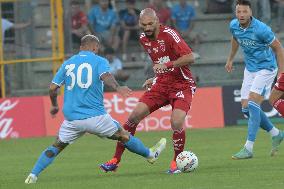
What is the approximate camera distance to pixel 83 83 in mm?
11141

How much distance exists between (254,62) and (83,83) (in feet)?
12.2

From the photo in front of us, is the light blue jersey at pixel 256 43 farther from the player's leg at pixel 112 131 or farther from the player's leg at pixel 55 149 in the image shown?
the player's leg at pixel 55 149

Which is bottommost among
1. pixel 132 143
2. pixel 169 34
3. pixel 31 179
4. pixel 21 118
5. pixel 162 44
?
pixel 21 118

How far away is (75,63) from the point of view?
11203mm

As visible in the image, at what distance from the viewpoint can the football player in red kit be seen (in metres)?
11.8

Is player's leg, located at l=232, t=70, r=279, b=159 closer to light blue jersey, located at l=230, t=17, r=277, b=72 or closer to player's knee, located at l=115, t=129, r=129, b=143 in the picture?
light blue jersey, located at l=230, t=17, r=277, b=72

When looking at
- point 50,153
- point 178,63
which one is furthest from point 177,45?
point 50,153

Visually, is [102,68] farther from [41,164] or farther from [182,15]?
[182,15]

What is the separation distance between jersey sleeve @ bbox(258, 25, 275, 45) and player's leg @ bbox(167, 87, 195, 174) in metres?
1.78

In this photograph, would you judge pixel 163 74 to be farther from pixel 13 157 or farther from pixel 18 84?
pixel 18 84

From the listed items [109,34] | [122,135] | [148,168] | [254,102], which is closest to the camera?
[122,135]

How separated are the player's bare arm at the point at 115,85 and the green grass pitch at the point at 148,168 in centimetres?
107

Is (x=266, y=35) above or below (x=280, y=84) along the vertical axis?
above

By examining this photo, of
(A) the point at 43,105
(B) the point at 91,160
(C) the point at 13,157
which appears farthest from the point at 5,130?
(B) the point at 91,160
